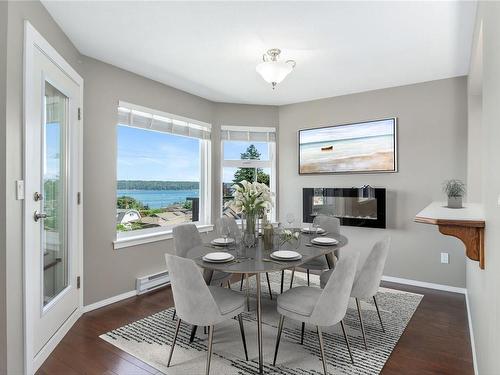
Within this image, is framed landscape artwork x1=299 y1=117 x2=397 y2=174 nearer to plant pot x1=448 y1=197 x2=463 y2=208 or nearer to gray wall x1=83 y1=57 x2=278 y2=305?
plant pot x1=448 y1=197 x2=463 y2=208

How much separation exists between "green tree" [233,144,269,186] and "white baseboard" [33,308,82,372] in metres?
2.66

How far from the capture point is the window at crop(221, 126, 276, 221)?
178 inches

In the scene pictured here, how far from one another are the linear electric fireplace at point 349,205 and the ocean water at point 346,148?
18.3 inches

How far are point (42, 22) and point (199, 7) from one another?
1110 millimetres

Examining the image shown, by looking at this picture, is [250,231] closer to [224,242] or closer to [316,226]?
[224,242]

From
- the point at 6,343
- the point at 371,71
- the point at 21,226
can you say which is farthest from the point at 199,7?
the point at 6,343

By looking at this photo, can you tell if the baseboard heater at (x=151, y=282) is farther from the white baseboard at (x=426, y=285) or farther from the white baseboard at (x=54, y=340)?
the white baseboard at (x=426, y=285)

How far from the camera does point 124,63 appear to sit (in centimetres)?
307

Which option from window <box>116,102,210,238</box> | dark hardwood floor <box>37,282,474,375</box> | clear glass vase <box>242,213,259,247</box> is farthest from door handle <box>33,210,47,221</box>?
clear glass vase <box>242,213,259,247</box>

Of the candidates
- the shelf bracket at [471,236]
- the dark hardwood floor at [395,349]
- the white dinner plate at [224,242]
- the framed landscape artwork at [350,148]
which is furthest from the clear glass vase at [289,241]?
the framed landscape artwork at [350,148]

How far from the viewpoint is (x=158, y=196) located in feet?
12.4

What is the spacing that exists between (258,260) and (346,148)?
261 centimetres

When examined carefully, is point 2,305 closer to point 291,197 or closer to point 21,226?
point 21,226

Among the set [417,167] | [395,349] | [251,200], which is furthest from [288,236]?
[417,167]
